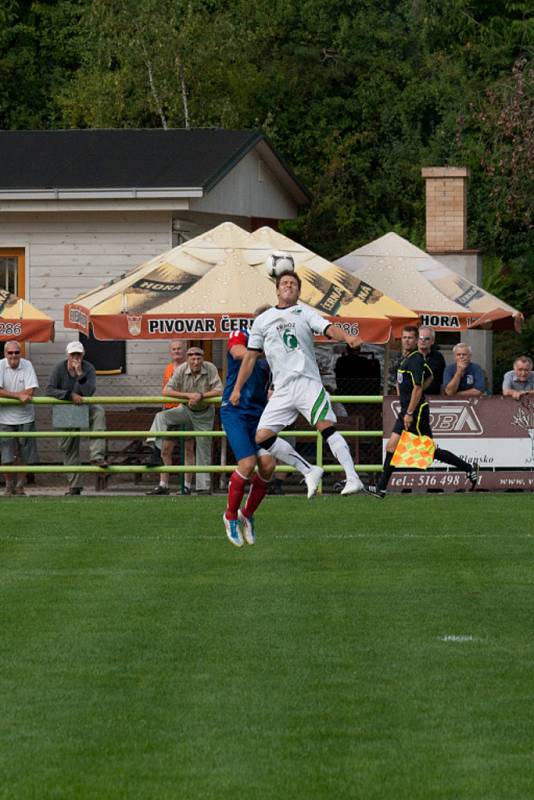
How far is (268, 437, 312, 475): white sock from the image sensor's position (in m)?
13.7

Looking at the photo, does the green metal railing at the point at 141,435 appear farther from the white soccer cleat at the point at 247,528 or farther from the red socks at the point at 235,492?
the red socks at the point at 235,492

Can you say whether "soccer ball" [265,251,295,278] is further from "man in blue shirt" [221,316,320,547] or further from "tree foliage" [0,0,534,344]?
"tree foliage" [0,0,534,344]

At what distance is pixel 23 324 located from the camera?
22406mm

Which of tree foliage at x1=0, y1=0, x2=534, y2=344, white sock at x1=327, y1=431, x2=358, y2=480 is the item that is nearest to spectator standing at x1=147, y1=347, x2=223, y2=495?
white sock at x1=327, y1=431, x2=358, y2=480

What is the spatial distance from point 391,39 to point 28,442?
113ft

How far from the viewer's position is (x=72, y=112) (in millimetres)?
51281

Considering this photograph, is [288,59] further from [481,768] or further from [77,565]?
[481,768]

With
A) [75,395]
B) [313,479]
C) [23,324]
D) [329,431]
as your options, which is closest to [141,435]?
[75,395]

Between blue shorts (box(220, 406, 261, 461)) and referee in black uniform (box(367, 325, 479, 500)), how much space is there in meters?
5.01

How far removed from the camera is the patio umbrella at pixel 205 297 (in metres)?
21.6

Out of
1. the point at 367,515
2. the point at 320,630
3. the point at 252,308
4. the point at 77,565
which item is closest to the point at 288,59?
the point at 252,308

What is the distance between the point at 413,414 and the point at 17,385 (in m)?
5.60

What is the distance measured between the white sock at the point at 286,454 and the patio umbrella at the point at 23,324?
9.11 meters

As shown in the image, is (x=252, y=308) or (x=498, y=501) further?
(x=252, y=308)
